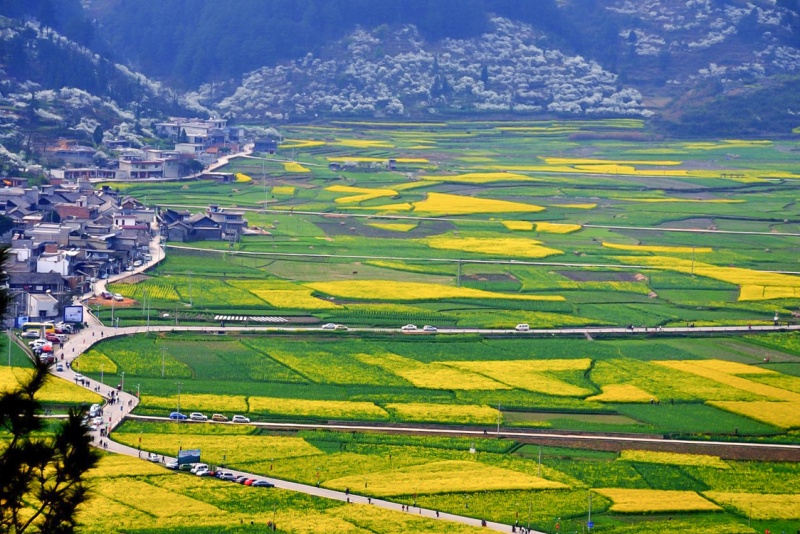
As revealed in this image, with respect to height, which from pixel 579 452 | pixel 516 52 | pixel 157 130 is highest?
pixel 516 52

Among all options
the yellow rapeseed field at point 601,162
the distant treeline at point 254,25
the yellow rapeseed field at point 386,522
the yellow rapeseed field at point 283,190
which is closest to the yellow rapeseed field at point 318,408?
the yellow rapeseed field at point 386,522

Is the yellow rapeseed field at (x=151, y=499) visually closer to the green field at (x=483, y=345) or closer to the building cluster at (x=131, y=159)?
the green field at (x=483, y=345)

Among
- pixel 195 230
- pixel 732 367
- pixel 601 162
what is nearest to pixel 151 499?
pixel 732 367

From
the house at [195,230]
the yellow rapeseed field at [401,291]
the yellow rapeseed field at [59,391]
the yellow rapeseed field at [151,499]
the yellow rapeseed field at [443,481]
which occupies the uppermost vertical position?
the house at [195,230]

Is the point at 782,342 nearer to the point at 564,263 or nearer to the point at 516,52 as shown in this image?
the point at 564,263

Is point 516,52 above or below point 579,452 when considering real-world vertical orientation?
above

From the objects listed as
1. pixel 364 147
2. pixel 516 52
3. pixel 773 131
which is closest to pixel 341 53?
pixel 516 52
